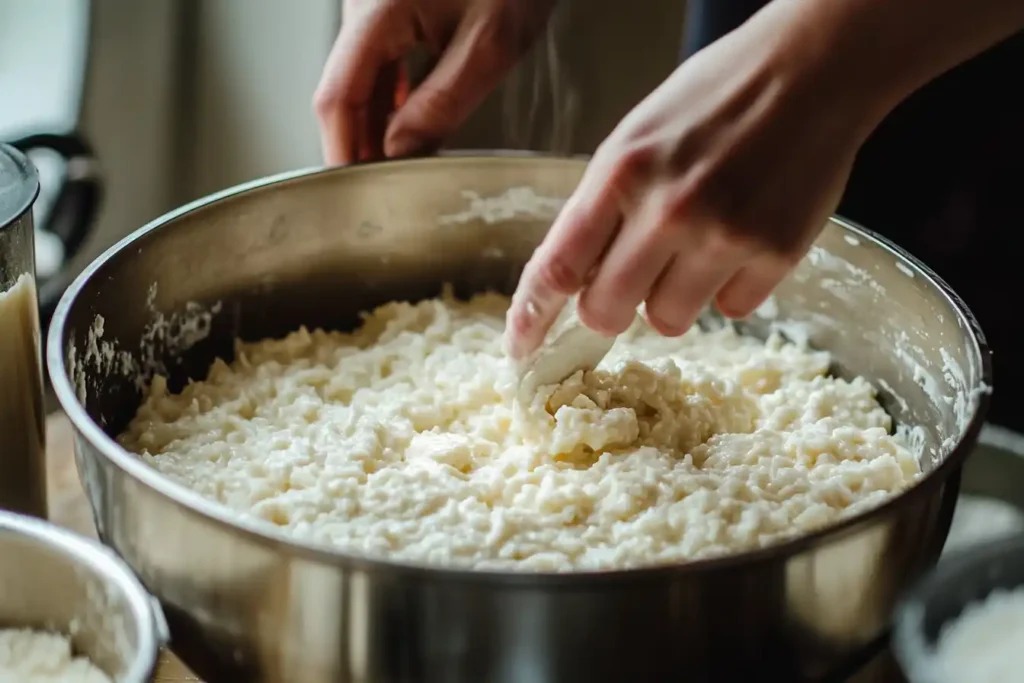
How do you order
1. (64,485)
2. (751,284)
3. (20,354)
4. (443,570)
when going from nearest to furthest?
(443,570) → (751,284) → (20,354) → (64,485)

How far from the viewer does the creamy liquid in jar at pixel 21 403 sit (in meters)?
0.93

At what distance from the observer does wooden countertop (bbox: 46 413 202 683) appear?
3.57 ft

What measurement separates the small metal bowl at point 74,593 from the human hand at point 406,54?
568 mm

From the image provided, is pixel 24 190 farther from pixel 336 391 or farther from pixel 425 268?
pixel 425 268

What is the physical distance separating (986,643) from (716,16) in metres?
0.89

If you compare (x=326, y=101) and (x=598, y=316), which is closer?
(x=598, y=316)

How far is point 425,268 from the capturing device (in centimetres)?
126

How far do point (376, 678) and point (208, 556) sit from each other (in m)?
0.12

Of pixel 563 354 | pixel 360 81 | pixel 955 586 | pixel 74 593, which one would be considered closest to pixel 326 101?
pixel 360 81

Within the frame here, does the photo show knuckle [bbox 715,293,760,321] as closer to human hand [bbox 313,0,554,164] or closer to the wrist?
the wrist

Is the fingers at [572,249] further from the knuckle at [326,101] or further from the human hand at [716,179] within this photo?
the knuckle at [326,101]

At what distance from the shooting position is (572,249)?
0.81m

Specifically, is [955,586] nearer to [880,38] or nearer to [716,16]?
[880,38]

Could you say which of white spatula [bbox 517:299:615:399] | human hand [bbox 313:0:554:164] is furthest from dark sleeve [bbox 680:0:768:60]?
white spatula [bbox 517:299:615:399]
